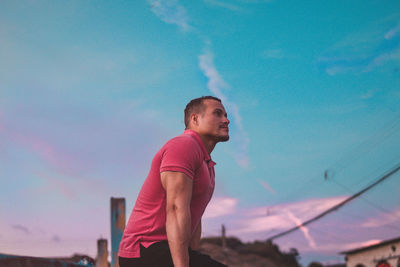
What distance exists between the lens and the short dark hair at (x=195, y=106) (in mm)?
3105

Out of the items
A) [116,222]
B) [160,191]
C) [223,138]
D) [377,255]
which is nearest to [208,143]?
[223,138]

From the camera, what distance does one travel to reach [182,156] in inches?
100.0

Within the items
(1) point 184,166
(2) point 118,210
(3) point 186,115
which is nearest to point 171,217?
(1) point 184,166

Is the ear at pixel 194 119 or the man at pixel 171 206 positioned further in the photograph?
the ear at pixel 194 119

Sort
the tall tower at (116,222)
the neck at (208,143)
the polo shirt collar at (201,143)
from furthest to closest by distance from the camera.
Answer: the tall tower at (116,222)
the neck at (208,143)
the polo shirt collar at (201,143)

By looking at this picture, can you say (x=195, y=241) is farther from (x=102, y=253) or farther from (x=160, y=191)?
(x=102, y=253)

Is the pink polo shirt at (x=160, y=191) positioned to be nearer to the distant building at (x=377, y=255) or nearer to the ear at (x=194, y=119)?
the ear at (x=194, y=119)

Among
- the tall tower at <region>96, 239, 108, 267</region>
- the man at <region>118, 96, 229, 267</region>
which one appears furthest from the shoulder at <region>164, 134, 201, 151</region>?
the tall tower at <region>96, 239, 108, 267</region>

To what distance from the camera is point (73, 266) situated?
8.68 feet

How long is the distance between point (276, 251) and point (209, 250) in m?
10.1

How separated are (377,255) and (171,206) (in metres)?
28.1

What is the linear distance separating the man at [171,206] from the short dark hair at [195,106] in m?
0.22

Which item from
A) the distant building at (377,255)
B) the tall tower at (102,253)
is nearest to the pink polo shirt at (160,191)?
the tall tower at (102,253)

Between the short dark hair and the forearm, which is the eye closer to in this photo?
the short dark hair
